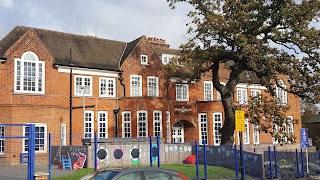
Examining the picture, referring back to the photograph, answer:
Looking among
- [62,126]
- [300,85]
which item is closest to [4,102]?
[62,126]

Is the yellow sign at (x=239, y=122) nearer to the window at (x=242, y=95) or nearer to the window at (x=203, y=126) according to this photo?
the window at (x=203, y=126)

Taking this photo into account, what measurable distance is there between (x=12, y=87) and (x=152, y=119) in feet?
40.3

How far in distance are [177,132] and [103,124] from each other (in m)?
9.58

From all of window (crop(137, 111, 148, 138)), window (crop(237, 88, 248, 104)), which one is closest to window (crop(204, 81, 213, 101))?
window (crop(237, 88, 248, 104))

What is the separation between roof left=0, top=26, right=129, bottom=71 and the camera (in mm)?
33281

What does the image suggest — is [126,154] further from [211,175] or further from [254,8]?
[254,8]

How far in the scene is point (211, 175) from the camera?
19.8m

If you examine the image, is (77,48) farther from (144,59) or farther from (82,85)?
(144,59)

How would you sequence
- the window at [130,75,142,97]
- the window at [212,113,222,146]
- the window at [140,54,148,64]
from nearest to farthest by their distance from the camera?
the window at [130,75,142,97] < the window at [140,54,148,64] < the window at [212,113,222,146]

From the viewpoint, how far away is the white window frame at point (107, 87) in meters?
35.6

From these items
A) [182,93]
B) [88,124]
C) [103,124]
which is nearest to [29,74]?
[88,124]

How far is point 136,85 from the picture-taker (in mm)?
37344

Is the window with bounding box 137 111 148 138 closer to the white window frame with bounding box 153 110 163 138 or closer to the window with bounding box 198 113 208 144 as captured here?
the white window frame with bounding box 153 110 163 138

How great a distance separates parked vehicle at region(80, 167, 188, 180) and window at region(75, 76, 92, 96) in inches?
946
